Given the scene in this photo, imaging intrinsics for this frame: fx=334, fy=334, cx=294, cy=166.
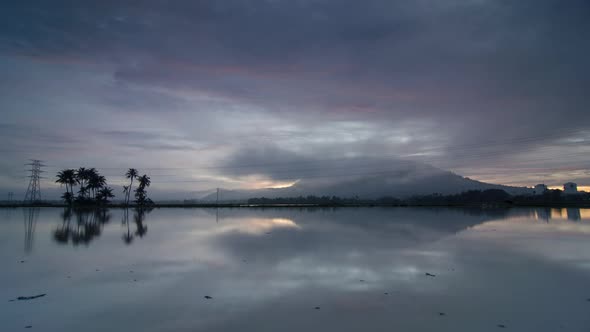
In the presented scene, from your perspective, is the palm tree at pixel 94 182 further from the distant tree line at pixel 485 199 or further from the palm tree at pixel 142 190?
the distant tree line at pixel 485 199

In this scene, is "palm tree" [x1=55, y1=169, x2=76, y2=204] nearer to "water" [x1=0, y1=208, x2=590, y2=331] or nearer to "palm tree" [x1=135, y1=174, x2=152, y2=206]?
"palm tree" [x1=135, y1=174, x2=152, y2=206]

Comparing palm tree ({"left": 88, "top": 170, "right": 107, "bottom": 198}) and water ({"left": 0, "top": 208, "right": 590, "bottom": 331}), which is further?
palm tree ({"left": 88, "top": 170, "right": 107, "bottom": 198})

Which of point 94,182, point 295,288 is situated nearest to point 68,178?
point 94,182

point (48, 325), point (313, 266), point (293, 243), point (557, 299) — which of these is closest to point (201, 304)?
point (48, 325)

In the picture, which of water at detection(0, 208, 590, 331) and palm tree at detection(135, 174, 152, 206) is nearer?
water at detection(0, 208, 590, 331)

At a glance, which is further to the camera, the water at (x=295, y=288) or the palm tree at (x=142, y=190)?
the palm tree at (x=142, y=190)

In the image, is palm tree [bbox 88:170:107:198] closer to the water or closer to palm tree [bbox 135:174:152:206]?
palm tree [bbox 135:174:152:206]

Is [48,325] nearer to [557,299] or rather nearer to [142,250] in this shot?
[142,250]

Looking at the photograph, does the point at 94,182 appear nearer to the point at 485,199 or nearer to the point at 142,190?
the point at 142,190

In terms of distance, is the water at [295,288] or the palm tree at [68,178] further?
the palm tree at [68,178]

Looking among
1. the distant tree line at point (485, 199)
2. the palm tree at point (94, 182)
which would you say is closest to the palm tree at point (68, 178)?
the palm tree at point (94, 182)

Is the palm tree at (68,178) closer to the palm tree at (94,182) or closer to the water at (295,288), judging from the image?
the palm tree at (94,182)

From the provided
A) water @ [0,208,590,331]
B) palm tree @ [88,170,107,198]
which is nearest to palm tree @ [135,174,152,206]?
palm tree @ [88,170,107,198]

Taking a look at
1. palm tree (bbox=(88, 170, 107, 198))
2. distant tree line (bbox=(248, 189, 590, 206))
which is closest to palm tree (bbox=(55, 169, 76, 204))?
palm tree (bbox=(88, 170, 107, 198))
